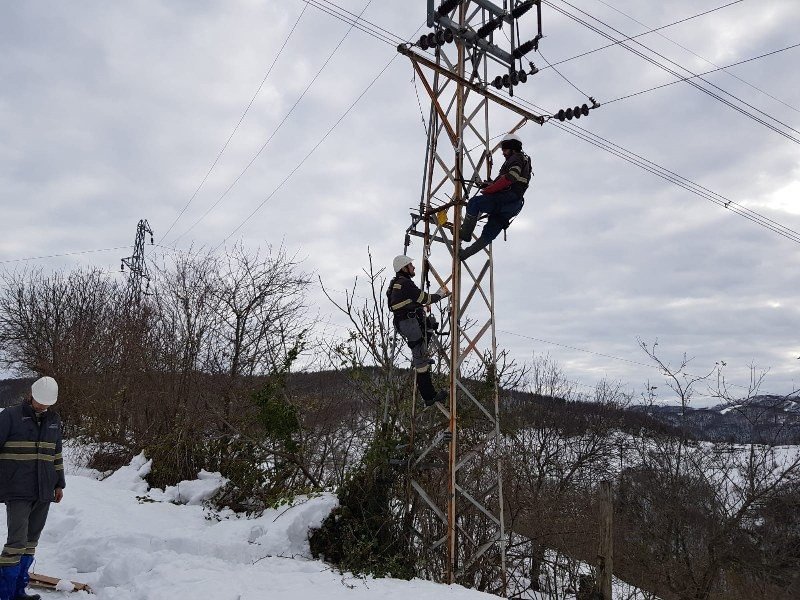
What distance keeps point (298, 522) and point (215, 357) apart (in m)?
7.43

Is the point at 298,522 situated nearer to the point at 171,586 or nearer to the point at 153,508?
the point at 171,586

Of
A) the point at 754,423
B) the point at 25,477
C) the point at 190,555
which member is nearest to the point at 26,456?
the point at 25,477

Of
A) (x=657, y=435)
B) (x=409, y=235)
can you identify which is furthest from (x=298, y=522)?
(x=657, y=435)

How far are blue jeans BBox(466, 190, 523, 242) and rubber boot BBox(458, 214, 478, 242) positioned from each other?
10 centimetres

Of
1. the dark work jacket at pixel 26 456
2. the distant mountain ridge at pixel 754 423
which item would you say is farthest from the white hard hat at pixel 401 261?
the distant mountain ridge at pixel 754 423

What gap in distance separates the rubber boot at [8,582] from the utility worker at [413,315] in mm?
4749

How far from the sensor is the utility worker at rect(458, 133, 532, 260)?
728 cm

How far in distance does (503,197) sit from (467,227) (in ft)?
2.23

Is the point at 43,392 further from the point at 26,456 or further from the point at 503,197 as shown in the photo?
the point at 503,197

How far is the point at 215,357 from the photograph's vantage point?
14.2m

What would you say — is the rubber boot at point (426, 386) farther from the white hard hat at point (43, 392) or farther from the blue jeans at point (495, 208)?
the white hard hat at point (43, 392)

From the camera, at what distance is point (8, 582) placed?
5.32 m

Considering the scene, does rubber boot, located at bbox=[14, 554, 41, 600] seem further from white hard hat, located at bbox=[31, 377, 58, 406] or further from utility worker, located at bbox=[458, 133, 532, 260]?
utility worker, located at bbox=[458, 133, 532, 260]

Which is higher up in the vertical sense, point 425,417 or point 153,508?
point 425,417
